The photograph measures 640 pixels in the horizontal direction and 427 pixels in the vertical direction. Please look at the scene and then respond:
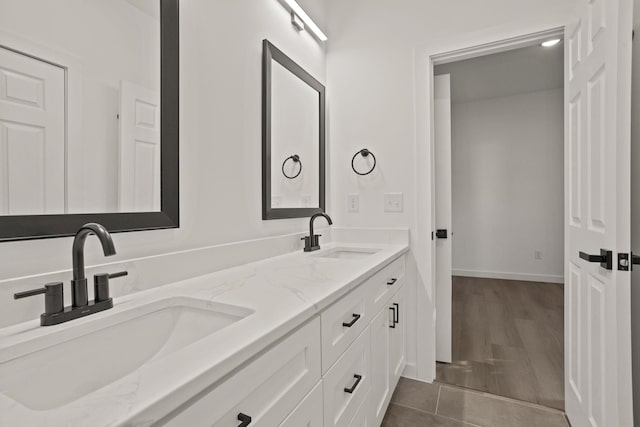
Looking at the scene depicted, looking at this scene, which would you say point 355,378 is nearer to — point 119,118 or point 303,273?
point 303,273

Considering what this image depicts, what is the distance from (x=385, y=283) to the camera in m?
1.55

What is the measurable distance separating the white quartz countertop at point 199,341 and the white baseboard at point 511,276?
13.3 ft

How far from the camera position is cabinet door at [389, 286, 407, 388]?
5.44ft

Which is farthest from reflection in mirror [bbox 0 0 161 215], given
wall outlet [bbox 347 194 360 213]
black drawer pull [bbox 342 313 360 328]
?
wall outlet [bbox 347 194 360 213]

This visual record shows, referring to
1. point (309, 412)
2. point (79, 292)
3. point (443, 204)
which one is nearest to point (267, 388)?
point (309, 412)

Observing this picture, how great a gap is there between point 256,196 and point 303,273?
0.53 m

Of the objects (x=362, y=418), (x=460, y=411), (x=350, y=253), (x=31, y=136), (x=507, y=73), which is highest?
(x=507, y=73)

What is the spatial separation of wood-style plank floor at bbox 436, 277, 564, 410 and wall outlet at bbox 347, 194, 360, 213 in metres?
1.15

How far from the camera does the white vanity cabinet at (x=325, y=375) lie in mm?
590

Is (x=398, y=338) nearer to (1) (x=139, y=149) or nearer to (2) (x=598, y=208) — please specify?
(2) (x=598, y=208)

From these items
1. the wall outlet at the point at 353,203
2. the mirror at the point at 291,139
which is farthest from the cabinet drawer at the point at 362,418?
the wall outlet at the point at 353,203

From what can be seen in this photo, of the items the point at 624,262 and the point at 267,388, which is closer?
the point at 267,388

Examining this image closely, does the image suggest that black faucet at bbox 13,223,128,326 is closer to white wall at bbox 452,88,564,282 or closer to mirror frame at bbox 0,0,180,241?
mirror frame at bbox 0,0,180,241

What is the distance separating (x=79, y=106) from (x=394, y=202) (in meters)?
1.63
